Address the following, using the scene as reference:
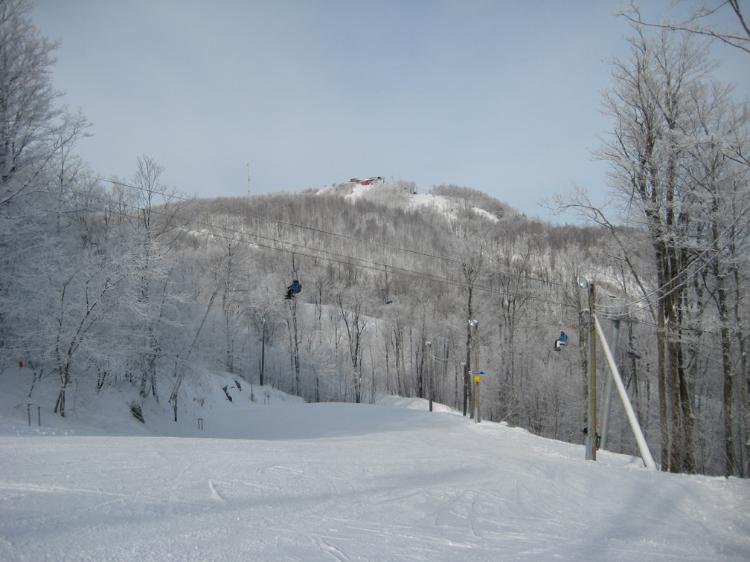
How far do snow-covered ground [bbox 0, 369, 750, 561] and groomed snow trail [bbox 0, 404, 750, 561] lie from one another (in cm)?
3

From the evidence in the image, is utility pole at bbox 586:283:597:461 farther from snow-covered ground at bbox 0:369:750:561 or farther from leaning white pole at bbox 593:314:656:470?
snow-covered ground at bbox 0:369:750:561

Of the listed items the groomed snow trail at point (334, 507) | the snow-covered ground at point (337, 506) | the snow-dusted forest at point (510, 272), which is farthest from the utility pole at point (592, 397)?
the groomed snow trail at point (334, 507)

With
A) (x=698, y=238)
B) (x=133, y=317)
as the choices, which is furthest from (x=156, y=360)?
(x=698, y=238)

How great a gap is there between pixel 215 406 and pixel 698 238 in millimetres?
31018

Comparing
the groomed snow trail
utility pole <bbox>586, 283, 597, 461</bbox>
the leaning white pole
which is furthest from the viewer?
utility pole <bbox>586, 283, 597, 461</bbox>

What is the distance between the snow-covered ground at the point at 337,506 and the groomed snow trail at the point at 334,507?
0.03m

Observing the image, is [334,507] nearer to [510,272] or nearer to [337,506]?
[337,506]

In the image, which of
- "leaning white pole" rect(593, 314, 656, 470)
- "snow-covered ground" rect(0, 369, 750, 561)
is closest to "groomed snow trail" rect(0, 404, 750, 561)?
"snow-covered ground" rect(0, 369, 750, 561)

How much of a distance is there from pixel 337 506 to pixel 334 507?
7 centimetres

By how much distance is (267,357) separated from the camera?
5419 centimetres

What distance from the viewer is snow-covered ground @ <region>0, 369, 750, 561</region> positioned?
4.45 meters

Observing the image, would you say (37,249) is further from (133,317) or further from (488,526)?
(488,526)

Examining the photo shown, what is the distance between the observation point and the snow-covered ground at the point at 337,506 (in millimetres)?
4449

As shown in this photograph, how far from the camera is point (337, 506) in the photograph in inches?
240
